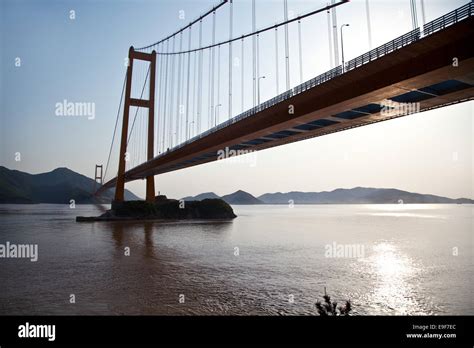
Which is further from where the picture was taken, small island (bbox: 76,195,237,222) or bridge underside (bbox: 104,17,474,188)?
small island (bbox: 76,195,237,222)

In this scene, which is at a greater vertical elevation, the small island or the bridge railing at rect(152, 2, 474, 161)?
the bridge railing at rect(152, 2, 474, 161)

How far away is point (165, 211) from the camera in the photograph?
68.2 meters

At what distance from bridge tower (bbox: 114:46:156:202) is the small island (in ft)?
7.44

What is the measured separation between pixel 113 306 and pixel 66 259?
13.6m

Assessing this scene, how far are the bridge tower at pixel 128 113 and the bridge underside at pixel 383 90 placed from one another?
38244mm

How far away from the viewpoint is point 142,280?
17625mm

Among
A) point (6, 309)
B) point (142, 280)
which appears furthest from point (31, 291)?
point (142, 280)

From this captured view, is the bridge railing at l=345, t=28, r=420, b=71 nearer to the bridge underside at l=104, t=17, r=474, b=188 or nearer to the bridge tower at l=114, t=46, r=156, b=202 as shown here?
the bridge underside at l=104, t=17, r=474, b=188

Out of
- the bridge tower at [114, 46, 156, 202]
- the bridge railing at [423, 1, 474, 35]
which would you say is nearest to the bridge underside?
the bridge railing at [423, 1, 474, 35]

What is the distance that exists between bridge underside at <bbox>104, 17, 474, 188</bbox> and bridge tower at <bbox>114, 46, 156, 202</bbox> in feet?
125

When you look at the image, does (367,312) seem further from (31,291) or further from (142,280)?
(31,291)

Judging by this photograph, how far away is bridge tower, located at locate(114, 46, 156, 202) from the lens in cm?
5950

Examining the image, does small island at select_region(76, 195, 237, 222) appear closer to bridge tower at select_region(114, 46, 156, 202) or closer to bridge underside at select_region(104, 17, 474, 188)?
bridge tower at select_region(114, 46, 156, 202)
